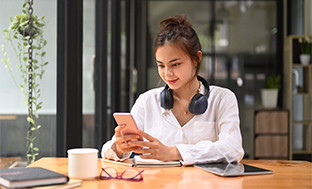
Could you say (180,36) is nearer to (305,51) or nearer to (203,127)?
(203,127)

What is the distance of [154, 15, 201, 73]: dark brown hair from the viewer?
1981mm

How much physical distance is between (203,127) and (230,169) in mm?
399

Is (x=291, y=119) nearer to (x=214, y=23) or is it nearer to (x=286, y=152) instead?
(x=286, y=152)

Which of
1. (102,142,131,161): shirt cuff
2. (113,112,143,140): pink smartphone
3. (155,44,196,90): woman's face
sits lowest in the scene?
(102,142,131,161): shirt cuff

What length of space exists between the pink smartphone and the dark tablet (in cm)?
29

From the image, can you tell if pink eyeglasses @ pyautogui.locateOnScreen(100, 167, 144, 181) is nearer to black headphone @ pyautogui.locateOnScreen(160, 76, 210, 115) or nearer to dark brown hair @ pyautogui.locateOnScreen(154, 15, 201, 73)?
black headphone @ pyautogui.locateOnScreen(160, 76, 210, 115)

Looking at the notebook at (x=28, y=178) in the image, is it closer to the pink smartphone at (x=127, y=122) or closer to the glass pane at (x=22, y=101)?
the pink smartphone at (x=127, y=122)

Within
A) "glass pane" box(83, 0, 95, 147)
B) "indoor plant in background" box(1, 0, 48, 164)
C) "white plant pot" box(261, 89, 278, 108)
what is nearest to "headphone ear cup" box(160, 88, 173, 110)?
"indoor plant in background" box(1, 0, 48, 164)

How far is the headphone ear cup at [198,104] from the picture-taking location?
1989mm

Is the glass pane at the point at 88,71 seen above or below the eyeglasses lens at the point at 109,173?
above

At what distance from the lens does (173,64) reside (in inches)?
77.5

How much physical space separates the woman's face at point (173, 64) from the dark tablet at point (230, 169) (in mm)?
421

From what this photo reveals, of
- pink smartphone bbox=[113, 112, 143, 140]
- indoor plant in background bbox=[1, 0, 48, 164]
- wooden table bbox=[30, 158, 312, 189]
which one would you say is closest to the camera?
wooden table bbox=[30, 158, 312, 189]

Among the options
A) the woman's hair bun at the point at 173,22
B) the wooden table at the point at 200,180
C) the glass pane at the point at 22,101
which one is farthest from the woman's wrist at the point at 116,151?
the woman's hair bun at the point at 173,22
